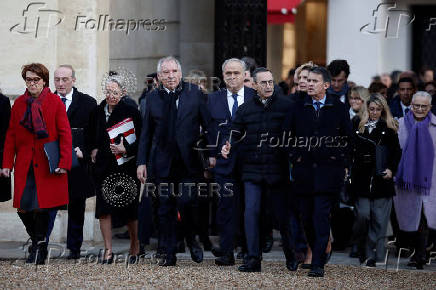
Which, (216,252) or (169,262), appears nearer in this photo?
(169,262)

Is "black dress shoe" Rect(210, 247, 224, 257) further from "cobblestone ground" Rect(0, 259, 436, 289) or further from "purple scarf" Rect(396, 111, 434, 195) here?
"purple scarf" Rect(396, 111, 434, 195)

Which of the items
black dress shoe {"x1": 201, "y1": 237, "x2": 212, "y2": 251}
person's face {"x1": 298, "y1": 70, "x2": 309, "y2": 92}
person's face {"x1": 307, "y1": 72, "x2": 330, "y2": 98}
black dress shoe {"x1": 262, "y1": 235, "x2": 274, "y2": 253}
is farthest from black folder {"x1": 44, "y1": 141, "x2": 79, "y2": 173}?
black dress shoe {"x1": 262, "y1": 235, "x2": 274, "y2": 253}

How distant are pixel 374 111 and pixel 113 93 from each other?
8.53 feet

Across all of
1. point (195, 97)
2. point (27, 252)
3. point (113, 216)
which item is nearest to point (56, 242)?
point (27, 252)

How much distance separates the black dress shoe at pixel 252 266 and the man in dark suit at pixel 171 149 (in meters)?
0.78

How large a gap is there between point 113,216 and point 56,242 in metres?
1.79

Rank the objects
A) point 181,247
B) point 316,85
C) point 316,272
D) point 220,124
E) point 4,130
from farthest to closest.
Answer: point 181,247 < point 4,130 < point 220,124 < point 316,85 < point 316,272

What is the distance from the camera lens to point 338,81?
47.1 feet

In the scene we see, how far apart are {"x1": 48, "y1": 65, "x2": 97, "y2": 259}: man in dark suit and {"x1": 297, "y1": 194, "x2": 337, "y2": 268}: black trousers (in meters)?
2.39

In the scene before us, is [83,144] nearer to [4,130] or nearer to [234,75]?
[4,130]

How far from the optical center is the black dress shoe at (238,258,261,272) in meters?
→ 11.7

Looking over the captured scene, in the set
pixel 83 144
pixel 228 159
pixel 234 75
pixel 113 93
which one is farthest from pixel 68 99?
pixel 228 159

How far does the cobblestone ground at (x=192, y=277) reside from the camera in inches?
431

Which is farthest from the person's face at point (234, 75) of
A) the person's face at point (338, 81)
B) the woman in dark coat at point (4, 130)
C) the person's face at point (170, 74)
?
the woman in dark coat at point (4, 130)
